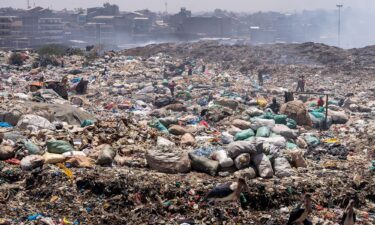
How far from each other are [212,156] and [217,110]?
14.8 feet

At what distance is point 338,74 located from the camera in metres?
20.2

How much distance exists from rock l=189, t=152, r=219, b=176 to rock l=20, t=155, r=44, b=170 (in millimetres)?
1953

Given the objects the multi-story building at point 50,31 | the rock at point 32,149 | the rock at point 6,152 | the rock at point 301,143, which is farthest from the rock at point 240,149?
the multi-story building at point 50,31

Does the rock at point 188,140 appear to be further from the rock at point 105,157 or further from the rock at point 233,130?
the rock at point 105,157

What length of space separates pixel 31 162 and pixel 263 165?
297cm

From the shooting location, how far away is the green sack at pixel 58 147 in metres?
6.24

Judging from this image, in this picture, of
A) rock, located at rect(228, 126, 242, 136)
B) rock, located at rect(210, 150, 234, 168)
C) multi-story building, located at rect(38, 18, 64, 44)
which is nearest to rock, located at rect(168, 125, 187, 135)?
rock, located at rect(228, 126, 242, 136)

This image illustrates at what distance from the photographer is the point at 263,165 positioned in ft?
19.7

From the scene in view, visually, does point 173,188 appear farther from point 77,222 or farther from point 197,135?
point 197,135

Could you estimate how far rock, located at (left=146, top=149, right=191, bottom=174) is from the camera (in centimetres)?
589

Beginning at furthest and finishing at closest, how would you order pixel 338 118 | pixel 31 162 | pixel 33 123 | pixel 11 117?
pixel 338 118
pixel 11 117
pixel 33 123
pixel 31 162

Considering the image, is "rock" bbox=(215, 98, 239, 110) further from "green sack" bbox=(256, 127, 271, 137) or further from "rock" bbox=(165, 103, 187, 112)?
"green sack" bbox=(256, 127, 271, 137)

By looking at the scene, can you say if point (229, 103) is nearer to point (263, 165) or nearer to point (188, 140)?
point (188, 140)

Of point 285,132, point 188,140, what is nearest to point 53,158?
point 188,140
